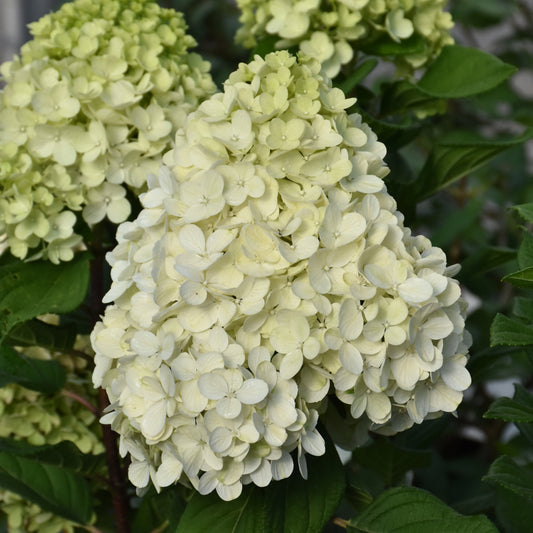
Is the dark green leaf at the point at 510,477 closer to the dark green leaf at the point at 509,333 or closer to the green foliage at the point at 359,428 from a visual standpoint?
the green foliage at the point at 359,428

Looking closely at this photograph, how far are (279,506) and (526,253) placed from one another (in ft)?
1.03

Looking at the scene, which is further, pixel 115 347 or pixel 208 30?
pixel 208 30

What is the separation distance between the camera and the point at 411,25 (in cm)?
91

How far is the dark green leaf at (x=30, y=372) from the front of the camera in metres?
0.82

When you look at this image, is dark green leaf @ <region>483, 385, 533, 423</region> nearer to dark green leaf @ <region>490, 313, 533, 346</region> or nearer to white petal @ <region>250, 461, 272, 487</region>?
dark green leaf @ <region>490, 313, 533, 346</region>

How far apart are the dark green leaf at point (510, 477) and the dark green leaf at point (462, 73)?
1.35ft

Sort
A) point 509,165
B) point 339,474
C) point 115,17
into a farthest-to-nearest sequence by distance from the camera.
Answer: point 509,165
point 115,17
point 339,474

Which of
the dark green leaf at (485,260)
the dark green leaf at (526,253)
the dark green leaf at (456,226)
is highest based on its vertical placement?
the dark green leaf at (526,253)

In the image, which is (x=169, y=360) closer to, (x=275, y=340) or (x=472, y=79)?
(x=275, y=340)

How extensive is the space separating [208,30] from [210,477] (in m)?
1.81

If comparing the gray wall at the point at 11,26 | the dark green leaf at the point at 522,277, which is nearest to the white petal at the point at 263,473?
the dark green leaf at the point at 522,277

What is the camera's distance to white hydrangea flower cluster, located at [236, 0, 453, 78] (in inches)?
34.9

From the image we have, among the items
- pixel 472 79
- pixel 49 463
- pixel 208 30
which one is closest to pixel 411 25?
pixel 472 79

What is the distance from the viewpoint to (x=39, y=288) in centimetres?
84
